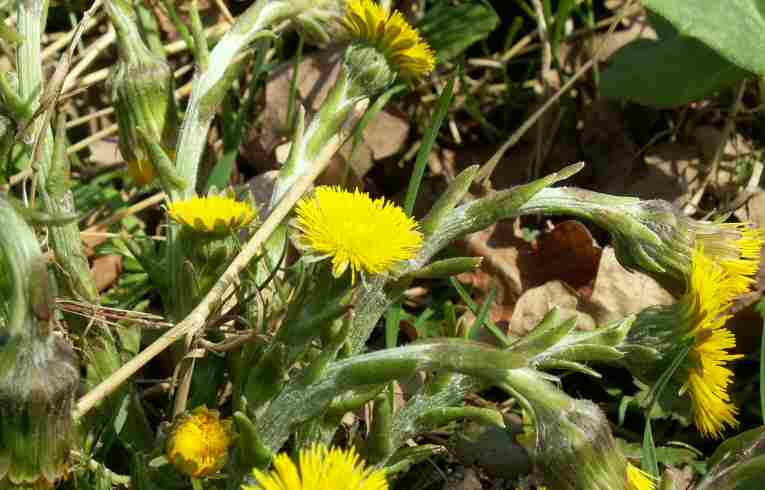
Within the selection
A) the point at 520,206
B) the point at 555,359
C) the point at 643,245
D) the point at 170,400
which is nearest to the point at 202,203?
the point at 170,400

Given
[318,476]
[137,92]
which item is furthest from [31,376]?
[137,92]

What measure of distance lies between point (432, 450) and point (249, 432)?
1.31ft

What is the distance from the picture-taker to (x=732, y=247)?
1716 millimetres

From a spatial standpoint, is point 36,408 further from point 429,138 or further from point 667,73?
point 667,73

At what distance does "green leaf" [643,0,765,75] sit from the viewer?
2.06 metres

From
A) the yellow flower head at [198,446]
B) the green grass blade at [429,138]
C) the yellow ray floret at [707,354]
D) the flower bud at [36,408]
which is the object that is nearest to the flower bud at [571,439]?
the yellow ray floret at [707,354]

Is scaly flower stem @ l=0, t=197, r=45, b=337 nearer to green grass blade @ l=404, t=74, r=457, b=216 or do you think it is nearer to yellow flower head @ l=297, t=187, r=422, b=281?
yellow flower head @ l=297, t=187, r=422, b=281

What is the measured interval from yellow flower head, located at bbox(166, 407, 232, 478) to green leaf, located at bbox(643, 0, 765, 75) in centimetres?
134

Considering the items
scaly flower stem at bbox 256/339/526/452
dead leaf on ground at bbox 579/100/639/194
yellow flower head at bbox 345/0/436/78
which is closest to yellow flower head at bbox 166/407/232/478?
scaly flower stem at bbox 256/339/526/452

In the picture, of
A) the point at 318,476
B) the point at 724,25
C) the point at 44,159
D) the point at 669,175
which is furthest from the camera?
the point at 669,175

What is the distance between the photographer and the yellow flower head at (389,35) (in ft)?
6.29

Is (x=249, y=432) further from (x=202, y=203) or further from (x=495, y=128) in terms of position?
(x=495, y=128)

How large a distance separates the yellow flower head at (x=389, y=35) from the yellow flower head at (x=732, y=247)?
2.22ft

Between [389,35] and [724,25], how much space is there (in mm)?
801
